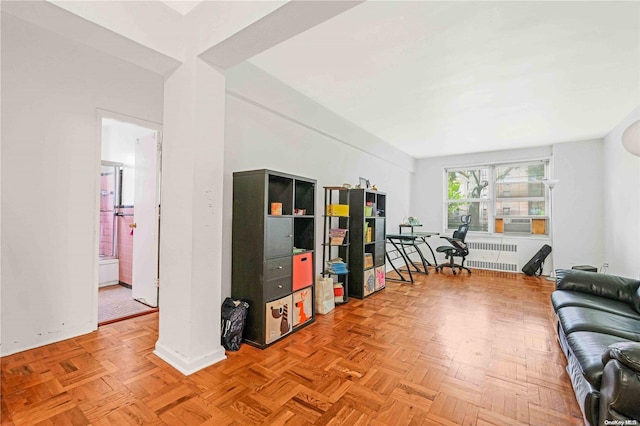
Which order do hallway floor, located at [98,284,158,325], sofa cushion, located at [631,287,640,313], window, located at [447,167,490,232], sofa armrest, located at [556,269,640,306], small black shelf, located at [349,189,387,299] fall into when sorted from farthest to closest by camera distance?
window, located at [447,167,490,232]
small black shelf, located at [349,189,387,299]
hallway floor, located at [98,284,158,325]
sofa armrest, located at [556,269,640,306]
sofa cushion, located at [631,287,640,313]

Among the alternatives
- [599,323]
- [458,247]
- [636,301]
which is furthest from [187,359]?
[458,247]

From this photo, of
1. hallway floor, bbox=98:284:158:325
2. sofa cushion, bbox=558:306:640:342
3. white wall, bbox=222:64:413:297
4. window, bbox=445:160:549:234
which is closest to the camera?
sofa cushion, bbox=558:306:640:342

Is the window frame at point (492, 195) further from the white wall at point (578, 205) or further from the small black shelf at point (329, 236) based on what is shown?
the small black shelf at point (329, 236)

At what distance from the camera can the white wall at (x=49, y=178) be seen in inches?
91.0

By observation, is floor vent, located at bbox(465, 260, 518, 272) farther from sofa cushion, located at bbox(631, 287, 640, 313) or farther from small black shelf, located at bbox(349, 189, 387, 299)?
sofa cushion, located at bbox(631, 287, 640, 313)

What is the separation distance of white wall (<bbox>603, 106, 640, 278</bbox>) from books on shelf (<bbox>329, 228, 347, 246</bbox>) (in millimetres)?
3907

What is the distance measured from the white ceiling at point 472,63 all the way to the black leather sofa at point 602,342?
217cm

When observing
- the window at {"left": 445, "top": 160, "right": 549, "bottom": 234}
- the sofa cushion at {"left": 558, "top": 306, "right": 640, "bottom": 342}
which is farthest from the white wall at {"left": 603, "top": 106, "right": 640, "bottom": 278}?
the sofa cushion at {"left": 558, "top": 306, "right": 640, "bottom": 342}

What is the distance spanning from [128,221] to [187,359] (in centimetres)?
323

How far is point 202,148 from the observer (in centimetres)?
224

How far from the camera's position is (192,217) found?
7.14 feet

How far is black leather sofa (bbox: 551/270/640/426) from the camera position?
4.32 ft

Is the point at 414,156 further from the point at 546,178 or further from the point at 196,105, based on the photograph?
the point at 196,105

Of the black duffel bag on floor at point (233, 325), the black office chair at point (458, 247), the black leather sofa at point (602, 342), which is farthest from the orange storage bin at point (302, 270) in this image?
the black office chair at point (458, 247)
